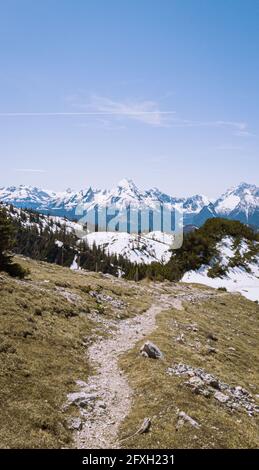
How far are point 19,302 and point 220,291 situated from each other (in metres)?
45.6

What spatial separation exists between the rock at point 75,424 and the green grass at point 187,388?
5.09ft

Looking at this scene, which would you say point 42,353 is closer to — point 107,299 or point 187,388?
point 187,388

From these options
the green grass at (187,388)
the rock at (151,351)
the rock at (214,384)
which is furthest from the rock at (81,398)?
the rock at (214,384)

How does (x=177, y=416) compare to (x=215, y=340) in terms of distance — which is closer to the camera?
(x=177, y=416)

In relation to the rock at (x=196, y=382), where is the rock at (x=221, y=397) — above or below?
below

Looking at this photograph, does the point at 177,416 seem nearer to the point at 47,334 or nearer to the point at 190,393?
the point at 190,393

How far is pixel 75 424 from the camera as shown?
13.1 meters

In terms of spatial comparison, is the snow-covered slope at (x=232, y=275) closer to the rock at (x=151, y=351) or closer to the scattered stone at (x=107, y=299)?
the scattered stone at (x=107, y=299)

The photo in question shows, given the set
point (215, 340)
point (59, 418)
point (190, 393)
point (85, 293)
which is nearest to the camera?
point (59, 418)

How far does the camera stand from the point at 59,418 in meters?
13.1

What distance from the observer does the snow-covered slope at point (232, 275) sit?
235ft

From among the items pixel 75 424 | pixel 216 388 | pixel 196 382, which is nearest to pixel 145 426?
A: pixel 75 424

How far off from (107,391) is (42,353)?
4.15 metres
